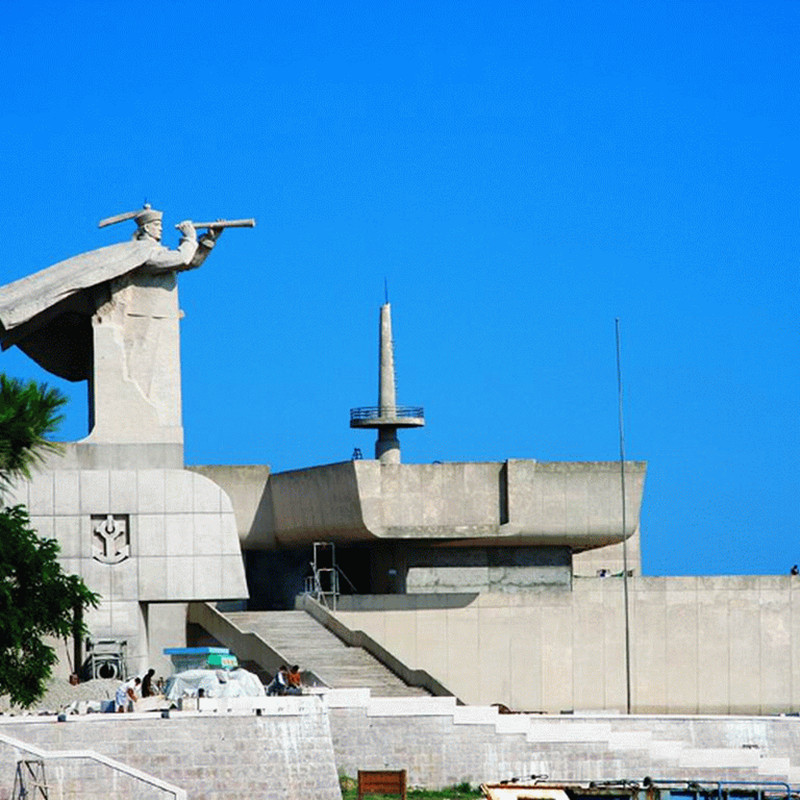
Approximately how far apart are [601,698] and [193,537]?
16281 millimetres

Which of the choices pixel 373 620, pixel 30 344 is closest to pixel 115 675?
pixel 30 344

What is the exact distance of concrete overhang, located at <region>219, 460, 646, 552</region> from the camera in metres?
60.1

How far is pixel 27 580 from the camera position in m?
44.5

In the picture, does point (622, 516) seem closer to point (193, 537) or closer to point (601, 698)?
point (601, 698)

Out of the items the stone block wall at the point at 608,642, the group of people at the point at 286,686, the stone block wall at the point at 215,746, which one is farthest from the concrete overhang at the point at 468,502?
the stone block wall at the point at 215,746

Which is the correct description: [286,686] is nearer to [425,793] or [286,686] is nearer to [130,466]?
[425,793]

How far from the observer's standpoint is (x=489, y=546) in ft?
204

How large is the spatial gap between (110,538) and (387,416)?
16965mm

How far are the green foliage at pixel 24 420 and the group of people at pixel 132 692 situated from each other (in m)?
5.21

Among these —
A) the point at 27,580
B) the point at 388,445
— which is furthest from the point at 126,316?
the point at 388,445

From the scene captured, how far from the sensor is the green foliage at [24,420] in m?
43.7

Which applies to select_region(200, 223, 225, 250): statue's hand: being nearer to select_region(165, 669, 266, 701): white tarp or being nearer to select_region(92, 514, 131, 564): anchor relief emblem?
select_region(92, 514, 131, 564): anchor relief emblem

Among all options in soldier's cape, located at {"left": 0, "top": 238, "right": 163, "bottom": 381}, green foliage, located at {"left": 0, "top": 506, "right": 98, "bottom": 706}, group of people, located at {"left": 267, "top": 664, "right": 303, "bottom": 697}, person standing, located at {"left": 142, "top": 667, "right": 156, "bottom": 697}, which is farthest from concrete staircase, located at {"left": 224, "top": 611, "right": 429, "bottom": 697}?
person standing, located at {"left": 142, "top": 667, "right": 156, "bottom": 697}

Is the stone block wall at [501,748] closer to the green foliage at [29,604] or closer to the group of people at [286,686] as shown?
the group of people at [286,686]
